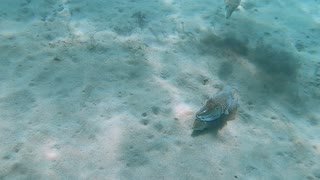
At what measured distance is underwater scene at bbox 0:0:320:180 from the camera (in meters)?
3.24

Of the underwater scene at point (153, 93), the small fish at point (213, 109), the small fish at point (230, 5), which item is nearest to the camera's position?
the underwater scene at point (153, 93)

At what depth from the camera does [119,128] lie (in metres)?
3.51

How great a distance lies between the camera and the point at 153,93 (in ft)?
13.1

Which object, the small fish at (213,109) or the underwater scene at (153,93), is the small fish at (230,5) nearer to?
the underwater scene at (153,93)

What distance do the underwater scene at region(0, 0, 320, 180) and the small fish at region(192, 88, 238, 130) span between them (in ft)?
0.05

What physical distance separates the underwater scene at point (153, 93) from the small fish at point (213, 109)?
0.05 ft

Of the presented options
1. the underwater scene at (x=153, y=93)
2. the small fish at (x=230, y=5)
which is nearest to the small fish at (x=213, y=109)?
the underwater scene at (x=153, y=93)

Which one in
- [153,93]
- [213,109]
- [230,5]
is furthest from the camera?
[230,5]

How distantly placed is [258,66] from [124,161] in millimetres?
2705

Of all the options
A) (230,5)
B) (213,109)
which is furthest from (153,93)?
(230,5)

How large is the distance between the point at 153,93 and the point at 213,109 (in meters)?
0.91

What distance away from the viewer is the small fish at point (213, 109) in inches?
137

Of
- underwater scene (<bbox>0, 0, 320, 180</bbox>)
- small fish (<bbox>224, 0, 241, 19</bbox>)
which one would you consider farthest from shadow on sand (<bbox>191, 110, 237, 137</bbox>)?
small fish (<bbox>224, 0, 241, 19</bbox>)

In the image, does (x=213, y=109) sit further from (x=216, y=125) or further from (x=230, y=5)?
(x=230, y=5)
